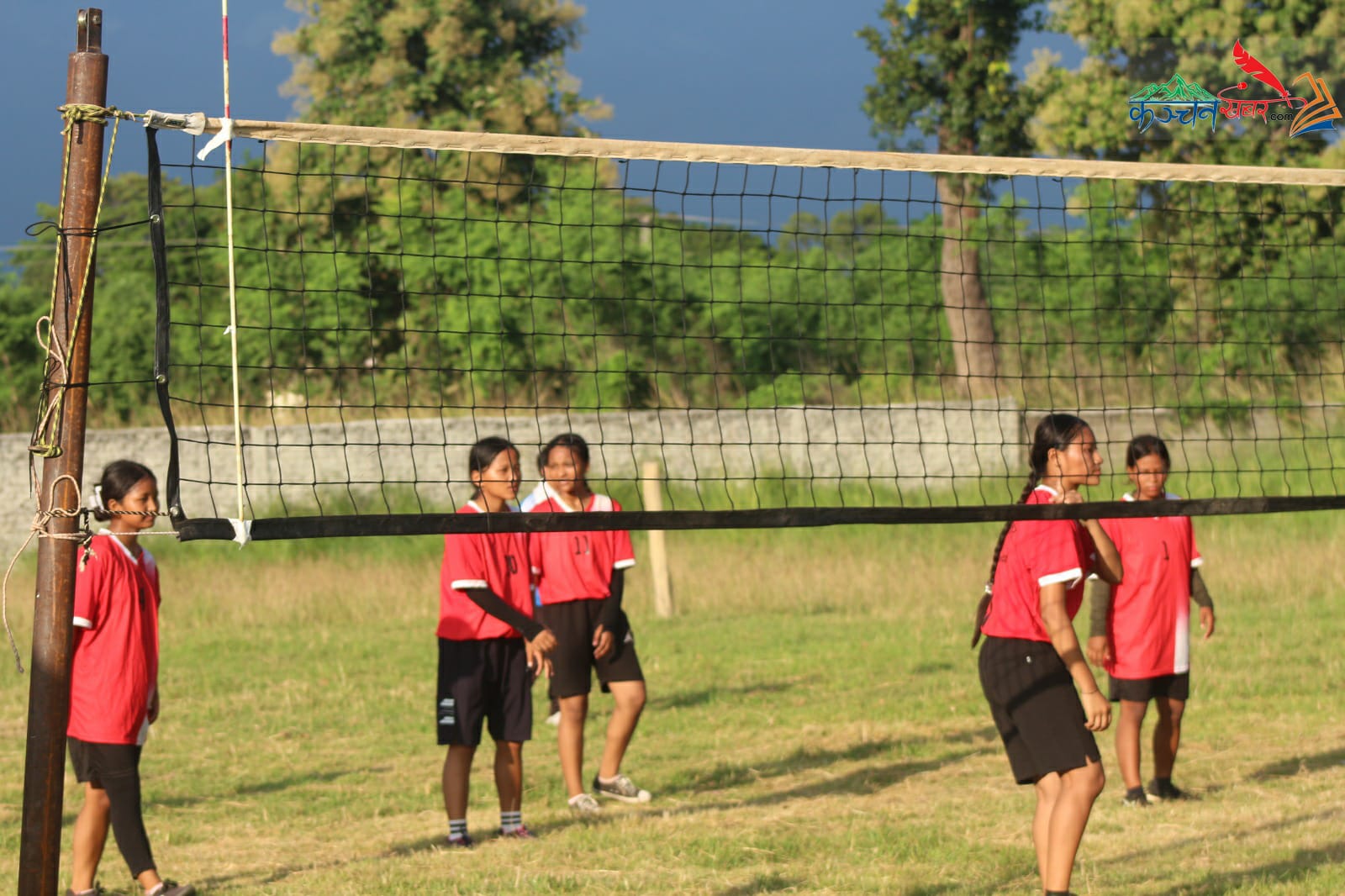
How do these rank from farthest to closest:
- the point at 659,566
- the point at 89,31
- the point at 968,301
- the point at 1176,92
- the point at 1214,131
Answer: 1. the point at 968,301
2. the point at 1214,131
3. the point at 1176,92
4. the point at 659,566
5. the point at 89,31

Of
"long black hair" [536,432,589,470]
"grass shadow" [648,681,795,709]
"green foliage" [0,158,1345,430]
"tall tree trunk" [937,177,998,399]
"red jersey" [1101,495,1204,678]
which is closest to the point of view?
"long black hair" [536,432,589,470]

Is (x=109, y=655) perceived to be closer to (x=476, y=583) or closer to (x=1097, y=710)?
(x=476, y=583)

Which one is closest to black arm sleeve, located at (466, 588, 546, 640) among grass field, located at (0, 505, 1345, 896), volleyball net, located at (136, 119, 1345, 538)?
grass field, located at (0, 505, 1345, 896)

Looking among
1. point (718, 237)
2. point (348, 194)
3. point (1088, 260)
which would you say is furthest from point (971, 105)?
point (348, 194)

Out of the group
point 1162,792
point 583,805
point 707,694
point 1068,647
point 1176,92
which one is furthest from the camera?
point 1176,92

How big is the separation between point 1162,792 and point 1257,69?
1524 centimetres

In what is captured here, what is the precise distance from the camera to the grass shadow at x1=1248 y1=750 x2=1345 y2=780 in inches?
303

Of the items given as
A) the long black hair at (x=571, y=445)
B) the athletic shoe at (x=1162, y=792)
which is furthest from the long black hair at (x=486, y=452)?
the athletic shoe at (x=1162, y=792)

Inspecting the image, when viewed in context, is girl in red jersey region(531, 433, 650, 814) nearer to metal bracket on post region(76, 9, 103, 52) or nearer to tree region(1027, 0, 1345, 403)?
metal bracket on post region(76, 9, 103, 52)

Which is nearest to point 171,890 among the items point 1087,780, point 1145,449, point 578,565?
point 578,565

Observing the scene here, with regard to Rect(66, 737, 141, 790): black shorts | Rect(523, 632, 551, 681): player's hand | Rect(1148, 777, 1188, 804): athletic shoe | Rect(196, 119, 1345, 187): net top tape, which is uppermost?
Rect(196, 119, 1345, 187): net top tape

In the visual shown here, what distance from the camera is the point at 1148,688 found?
23.1 ft

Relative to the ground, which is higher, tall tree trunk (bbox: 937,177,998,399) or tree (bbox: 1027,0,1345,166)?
tree (bbox: 1027,0,1345,166)

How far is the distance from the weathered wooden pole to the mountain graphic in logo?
18.1 m
